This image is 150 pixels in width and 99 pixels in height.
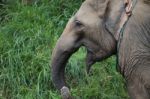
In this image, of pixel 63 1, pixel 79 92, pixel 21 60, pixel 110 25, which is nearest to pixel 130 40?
pixel 110 25

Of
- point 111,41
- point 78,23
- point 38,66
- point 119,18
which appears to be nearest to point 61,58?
point 78,23

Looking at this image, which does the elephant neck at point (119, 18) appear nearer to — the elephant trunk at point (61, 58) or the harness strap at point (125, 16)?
the harness strap at point (125, 16)

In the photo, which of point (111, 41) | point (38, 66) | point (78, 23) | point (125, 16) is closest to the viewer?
point (125, 16)

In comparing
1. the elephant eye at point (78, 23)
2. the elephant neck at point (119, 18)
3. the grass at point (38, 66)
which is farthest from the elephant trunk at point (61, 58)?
the grass at point (38, 66)

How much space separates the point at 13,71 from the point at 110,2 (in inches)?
78.0

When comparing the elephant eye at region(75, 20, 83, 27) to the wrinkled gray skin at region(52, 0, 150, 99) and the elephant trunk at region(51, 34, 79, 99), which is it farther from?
the elephant trunk at region(51, 34, 79, 99)

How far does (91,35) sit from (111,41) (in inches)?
6.6

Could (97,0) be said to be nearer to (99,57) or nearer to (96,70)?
(99,57)

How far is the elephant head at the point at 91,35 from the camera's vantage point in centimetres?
407

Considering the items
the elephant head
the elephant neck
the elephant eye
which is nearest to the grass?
the elephant head

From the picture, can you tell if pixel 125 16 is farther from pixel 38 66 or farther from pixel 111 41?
pixel 38 66

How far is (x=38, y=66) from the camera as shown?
5.83 m

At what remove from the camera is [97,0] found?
413 centimetres

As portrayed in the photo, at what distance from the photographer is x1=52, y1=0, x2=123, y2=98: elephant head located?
160 inches
